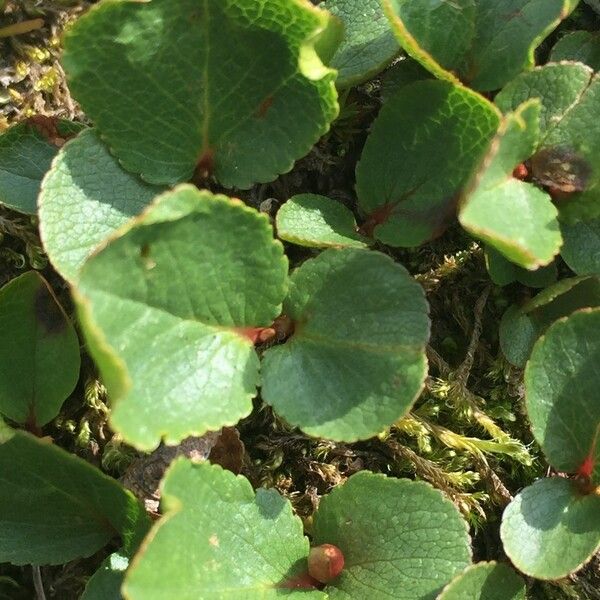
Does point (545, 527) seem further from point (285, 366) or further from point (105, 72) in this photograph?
Answer: point (105, 72)

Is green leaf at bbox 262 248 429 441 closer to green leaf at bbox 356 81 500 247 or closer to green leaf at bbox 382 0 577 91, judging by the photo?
green leaf at bbox 356 81 500 247

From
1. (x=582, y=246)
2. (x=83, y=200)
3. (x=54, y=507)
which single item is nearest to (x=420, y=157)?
(x=582, y=246)

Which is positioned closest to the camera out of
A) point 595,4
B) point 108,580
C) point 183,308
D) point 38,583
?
point 183,308

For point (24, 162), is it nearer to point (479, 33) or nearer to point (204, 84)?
point (204, 84)

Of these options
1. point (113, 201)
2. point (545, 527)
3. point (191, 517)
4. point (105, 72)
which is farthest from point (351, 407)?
Result: point (105, 72)

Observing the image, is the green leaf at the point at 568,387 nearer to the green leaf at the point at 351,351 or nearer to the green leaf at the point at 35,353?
the green leaf at the point at 351,351

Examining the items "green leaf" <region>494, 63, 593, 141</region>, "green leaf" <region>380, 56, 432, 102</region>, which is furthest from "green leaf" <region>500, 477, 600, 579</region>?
"green leaf" <region>380, 56, 432, 102</region>

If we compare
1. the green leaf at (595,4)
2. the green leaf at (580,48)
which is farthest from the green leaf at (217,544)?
the green leaf at (595,4)
